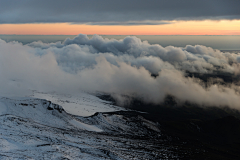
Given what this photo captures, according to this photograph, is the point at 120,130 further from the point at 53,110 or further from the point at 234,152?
the point at 234,152

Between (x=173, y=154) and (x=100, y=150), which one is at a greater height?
(x=100, y=150)

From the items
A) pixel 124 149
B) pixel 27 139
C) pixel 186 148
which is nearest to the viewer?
pixel 27 139

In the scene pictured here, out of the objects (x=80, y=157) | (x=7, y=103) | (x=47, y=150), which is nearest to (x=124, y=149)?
(x=80, y=157)

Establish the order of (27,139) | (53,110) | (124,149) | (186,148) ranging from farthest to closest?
(53,110) < (186,148) < (124,149) < (27,139)

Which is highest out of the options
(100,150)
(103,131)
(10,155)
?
(10,155)

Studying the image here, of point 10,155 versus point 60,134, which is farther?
point 60,134

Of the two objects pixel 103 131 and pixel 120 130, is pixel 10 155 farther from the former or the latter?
pixel 120 130
